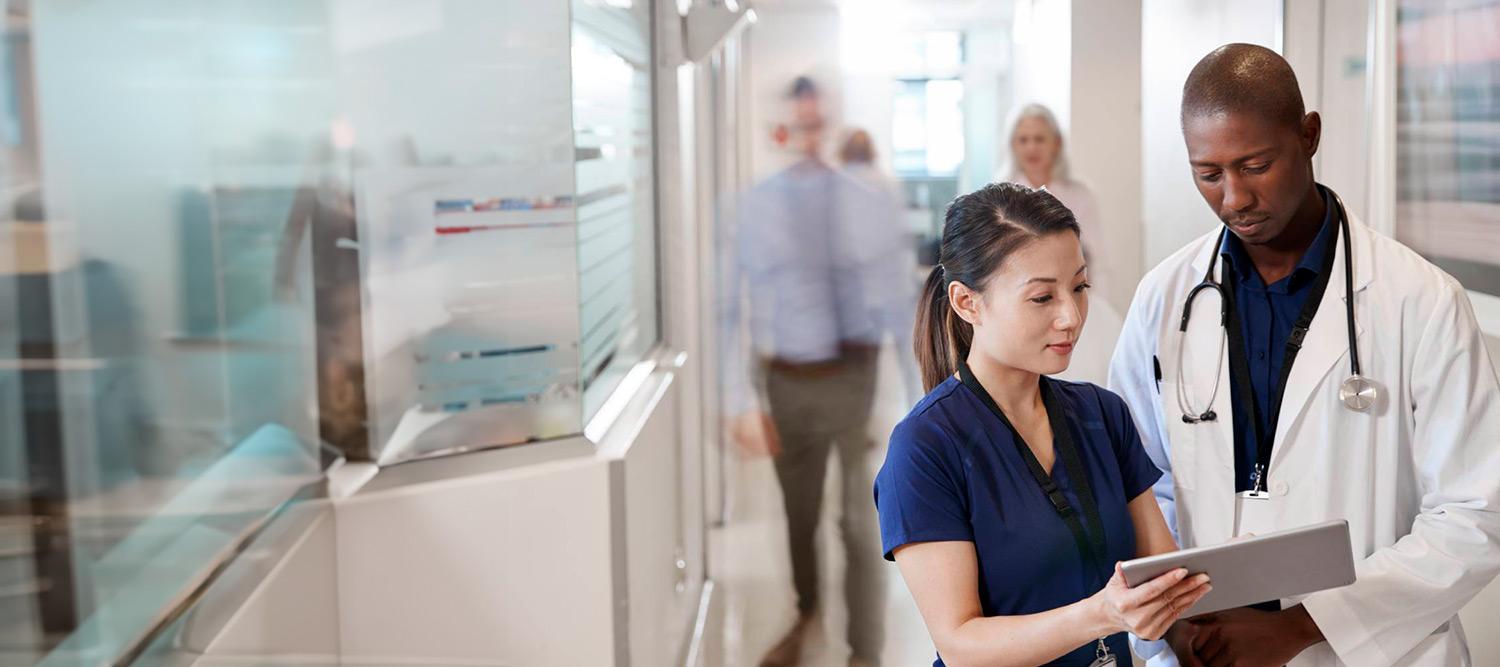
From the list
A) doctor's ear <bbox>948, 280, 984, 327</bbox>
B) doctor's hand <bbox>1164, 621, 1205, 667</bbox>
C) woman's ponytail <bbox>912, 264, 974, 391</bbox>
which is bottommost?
doctor's hand <bbox>1164, 621, 1205, 667</bbox>

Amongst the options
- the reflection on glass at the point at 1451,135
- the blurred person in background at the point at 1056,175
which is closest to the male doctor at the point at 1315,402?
the reflection on glass at the point at 1451,135

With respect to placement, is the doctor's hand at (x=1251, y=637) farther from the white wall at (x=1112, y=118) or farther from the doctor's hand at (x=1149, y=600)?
the white wall at (x=1112, y=118)

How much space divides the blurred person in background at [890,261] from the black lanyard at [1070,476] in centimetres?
257

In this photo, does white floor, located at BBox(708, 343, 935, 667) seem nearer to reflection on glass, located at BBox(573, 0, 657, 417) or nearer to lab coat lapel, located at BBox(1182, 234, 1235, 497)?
reflection on glass, located at BBox(573, 0, 657, 417)

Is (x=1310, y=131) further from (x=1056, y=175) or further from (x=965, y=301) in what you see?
(x=1056, y=175)

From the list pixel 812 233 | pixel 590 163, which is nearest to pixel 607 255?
pixel 590 163

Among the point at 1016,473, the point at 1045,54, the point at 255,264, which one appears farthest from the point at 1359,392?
the point at 1045,54

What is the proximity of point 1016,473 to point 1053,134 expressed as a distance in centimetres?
297

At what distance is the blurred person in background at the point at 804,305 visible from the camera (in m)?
4.29

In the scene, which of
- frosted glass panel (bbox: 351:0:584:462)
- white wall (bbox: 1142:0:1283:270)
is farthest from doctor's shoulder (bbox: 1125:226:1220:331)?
white wall (bbox: 1142:0:1283:270)

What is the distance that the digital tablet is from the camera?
1.50 meters

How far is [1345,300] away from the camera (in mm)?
1903

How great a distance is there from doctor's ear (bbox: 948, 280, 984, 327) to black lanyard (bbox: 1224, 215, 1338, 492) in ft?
1.51

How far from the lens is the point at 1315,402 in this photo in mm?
1909
